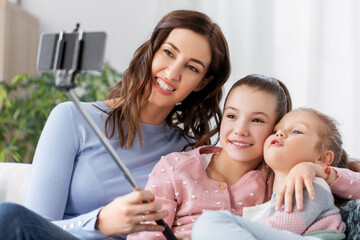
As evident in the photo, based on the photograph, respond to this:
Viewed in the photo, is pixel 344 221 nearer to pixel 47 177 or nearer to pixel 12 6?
pixel 47 177

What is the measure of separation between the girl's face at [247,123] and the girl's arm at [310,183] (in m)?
0.19

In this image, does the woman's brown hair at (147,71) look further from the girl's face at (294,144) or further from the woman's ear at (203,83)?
the girl's face at (294,144)

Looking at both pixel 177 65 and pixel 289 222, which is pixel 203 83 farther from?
pixel 289 222

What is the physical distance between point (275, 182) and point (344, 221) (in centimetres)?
22

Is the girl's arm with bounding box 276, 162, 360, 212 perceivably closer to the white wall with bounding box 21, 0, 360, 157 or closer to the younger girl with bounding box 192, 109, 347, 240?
the younger girl with bounding box 192, 109, 347, 240

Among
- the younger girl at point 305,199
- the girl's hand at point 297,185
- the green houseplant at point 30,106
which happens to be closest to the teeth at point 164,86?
the younger girl at point 305,199

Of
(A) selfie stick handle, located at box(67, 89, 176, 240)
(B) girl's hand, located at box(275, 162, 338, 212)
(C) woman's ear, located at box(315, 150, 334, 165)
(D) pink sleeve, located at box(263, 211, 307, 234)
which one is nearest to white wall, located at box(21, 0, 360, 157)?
(C) woman's ear, located at box(315, 150, 334, 165)

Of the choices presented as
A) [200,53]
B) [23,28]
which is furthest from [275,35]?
[200,53]

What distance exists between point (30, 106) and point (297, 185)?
2.27m

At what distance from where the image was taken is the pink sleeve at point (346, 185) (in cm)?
138

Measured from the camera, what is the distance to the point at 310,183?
1.28 meters

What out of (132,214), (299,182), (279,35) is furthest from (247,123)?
(279,35)

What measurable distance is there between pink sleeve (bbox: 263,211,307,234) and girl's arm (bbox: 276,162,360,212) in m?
0.02

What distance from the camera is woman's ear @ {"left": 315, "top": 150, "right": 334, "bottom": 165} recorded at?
1.44m
